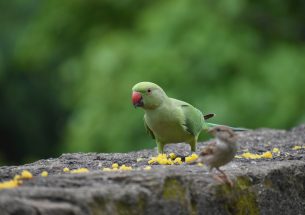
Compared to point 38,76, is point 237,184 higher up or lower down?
lower down

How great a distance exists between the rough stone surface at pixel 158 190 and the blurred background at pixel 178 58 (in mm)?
4275

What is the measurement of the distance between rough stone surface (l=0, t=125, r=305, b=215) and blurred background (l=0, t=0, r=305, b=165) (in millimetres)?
4275

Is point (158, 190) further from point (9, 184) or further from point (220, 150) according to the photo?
point (9, 184)

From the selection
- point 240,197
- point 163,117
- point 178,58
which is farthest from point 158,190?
point 178,58

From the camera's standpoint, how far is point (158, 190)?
371 centimetres

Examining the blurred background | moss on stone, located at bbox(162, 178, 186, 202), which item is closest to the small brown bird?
moss on stone, located at bbox(162, 178, 186, 202)

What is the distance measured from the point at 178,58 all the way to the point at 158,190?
19.4 feet

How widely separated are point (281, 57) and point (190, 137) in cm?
438

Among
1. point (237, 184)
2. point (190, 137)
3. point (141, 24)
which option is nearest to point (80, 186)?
point (237, 184)

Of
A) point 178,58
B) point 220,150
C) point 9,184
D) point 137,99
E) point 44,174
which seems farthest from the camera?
point 178,58

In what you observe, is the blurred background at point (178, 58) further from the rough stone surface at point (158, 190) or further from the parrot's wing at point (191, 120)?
the rough stone surface at point (158, 190)

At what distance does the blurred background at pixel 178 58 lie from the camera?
369 inches

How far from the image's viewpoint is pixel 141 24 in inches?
401

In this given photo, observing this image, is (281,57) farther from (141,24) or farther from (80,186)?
(80,186)
